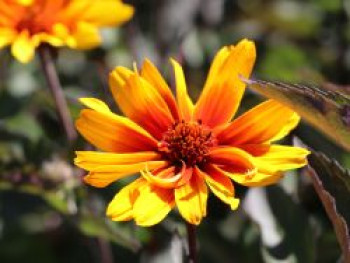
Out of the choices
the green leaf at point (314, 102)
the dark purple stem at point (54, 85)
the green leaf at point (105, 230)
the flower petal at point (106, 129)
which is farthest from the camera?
the dark purple stem at point (54, 85)

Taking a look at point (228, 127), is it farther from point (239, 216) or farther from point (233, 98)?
point (239, 216)

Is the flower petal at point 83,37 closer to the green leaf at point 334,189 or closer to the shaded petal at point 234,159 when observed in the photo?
the shaded petal at point 234,159

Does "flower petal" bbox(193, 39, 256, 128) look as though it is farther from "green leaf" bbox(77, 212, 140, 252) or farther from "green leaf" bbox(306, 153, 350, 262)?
"green leaf" bbox(77, 212, 140, 252)

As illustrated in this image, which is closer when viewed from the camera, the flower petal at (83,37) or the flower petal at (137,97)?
the flower petal at (137,97)

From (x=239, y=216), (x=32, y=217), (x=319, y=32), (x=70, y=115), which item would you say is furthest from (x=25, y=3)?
(x=319, y=32)

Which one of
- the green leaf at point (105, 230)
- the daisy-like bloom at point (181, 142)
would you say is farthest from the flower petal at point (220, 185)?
the green leaf at point (105, 230)

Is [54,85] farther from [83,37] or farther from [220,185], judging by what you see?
[220,185]

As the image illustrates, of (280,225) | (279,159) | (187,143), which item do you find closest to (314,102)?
(279,159)
